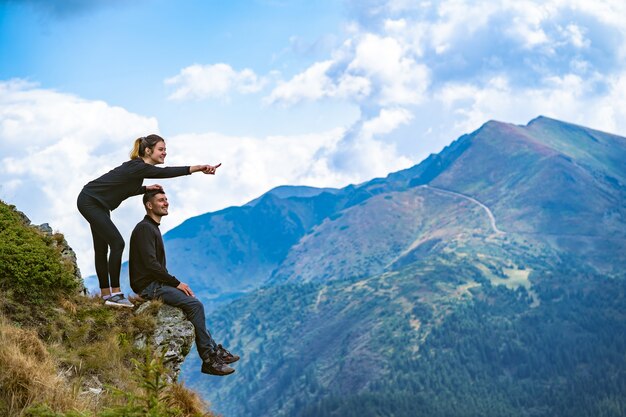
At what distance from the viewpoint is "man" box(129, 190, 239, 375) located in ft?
36.8

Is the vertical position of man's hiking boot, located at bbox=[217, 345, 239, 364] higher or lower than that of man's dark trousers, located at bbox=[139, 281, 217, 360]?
lower

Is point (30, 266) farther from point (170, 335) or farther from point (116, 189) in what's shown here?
point (170, 335)

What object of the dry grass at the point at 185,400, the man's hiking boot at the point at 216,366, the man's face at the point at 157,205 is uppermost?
the man's face at the point at 157,205

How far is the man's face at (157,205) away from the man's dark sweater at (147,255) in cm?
18

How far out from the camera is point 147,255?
1150 cm

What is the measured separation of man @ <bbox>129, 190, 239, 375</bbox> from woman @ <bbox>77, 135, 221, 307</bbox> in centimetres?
35

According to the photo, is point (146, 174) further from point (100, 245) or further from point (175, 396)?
point (175, 396)

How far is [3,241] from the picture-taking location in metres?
11.5

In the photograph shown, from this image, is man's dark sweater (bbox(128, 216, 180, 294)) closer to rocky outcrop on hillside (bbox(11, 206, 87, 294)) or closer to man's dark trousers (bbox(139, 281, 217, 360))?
man's dark trousers (bbox(139, 281, 217, 360))

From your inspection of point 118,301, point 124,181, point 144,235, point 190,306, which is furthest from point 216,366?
point 124,181

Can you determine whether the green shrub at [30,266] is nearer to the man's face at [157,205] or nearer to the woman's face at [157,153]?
the man's face at [157,205]

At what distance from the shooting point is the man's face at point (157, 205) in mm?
11945

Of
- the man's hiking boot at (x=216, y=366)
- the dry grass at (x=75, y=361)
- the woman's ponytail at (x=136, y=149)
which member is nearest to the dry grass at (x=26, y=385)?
the dry grass at (x=75, y=361)

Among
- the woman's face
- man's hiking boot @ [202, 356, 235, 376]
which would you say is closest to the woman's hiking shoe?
man's hiking boot @ [202, 356, 235, 376]
